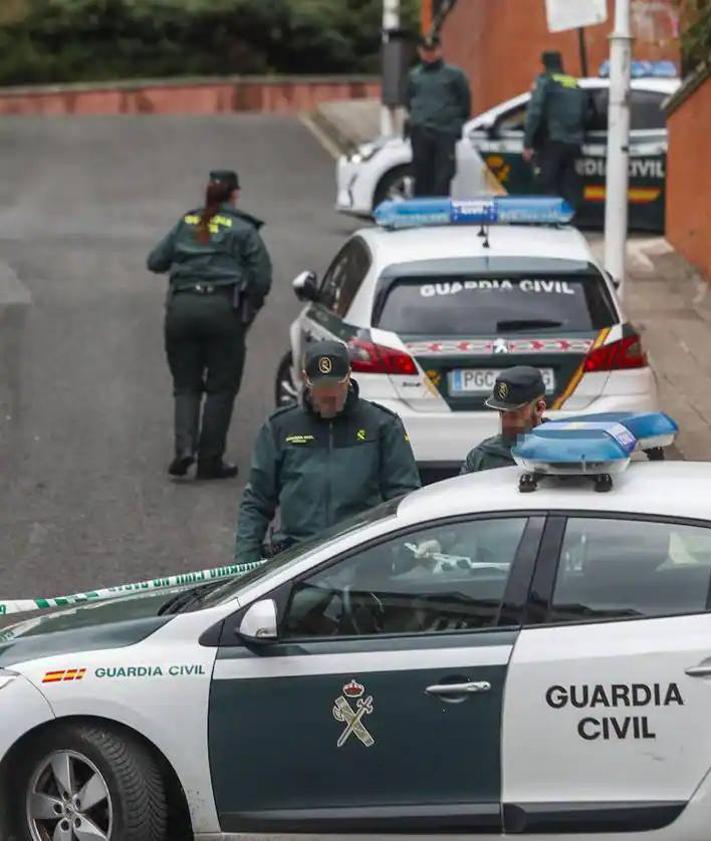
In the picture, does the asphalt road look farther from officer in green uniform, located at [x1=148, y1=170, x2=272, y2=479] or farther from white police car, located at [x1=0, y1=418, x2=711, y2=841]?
white police car, located at [x1=0, y1=418, x2=711, y2=841]

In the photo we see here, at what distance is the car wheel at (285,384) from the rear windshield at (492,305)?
233cm

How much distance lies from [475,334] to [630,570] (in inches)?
191

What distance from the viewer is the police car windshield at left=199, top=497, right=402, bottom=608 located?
6188 millimetres

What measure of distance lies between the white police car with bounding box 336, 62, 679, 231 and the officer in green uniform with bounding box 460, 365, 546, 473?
1302cm

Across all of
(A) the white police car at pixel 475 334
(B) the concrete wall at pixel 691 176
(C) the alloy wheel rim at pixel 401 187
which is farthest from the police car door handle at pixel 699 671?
(C) the alloy wheel rim at pixel 401 187

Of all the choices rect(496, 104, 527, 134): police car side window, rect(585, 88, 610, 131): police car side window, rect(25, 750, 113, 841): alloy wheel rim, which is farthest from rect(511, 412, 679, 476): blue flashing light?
rect(496, 104, 527, 134): police car side window

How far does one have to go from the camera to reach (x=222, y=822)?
6.08m

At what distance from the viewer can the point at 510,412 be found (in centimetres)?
721

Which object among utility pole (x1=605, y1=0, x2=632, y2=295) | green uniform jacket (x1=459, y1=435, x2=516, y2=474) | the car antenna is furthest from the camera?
utility pole (x1=605, y1=0, x2=632, y2=295)

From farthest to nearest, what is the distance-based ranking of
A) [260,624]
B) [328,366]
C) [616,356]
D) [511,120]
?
[511,120] → [616,356] → [328,366] → [260,624]

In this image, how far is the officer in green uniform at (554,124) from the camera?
19.7 m

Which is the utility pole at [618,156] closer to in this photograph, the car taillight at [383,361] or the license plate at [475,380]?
the license plate at [475,380]

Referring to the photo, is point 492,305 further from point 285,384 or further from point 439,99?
point 439,99

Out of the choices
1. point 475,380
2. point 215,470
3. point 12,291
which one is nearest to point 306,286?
point 215,470
